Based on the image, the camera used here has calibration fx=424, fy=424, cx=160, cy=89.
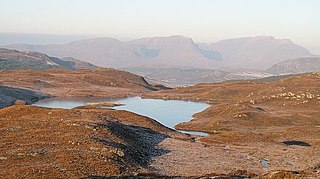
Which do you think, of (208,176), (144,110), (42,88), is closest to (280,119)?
(144,110)

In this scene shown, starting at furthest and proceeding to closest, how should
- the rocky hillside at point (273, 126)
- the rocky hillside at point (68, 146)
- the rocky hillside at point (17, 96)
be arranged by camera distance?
the rocky hillside at point (17, 96)
the rocky hillside at point (273, 126)
the rocky hillside at point (68, 146)

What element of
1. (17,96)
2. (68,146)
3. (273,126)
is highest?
(68,146)

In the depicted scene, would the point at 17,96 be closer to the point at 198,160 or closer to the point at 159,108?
the point at 159,108

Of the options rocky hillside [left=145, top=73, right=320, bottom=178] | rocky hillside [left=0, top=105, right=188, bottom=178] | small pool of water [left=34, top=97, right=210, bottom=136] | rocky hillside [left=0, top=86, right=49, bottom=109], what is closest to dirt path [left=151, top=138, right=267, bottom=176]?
rocky hillside [left=145, top=73, right=320, bottom=178]

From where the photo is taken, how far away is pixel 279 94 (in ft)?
522

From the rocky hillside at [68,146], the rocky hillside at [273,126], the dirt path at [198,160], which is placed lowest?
the rocky hillside at [273,126]

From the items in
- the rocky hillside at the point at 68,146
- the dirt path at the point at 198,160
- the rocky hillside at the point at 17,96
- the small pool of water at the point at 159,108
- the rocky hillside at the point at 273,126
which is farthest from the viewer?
the rocky hillside at the point at 17,96

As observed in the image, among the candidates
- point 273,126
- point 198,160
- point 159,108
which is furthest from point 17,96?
point 198,160

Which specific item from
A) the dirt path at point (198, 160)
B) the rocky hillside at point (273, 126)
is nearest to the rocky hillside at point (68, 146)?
the dirt path at point (198, 160)

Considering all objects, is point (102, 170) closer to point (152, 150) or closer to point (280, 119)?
point (152, 150)

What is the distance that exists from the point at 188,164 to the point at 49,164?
19.3 metres

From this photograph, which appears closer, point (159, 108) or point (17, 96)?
point (159, 108)

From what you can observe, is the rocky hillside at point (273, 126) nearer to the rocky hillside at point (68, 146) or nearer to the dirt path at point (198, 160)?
the dirt path at point (198, 160)

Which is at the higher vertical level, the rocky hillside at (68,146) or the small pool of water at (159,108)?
the rocky hillside at (68,146)
